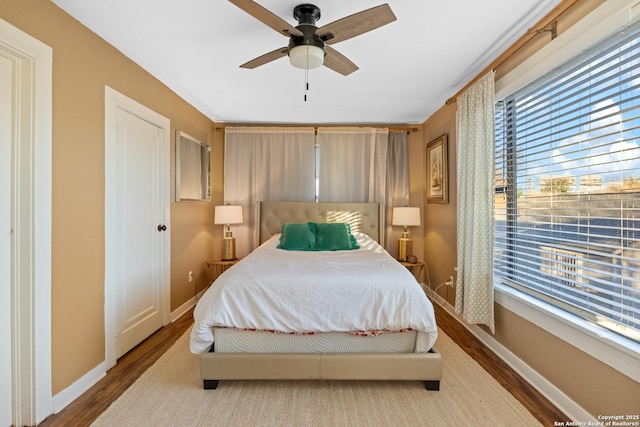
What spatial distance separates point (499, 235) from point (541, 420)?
1322mm

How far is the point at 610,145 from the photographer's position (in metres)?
1.56

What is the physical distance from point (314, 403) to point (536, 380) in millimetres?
1509

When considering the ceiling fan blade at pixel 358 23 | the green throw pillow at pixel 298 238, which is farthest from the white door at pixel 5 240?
the green throw pillow at pixel 298 238

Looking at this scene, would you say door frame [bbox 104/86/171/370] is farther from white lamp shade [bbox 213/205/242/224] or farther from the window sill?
the window sill

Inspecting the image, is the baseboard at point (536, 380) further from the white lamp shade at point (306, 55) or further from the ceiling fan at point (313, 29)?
the white lamp shade at point (306, 55)

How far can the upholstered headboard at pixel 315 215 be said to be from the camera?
13.5 feet

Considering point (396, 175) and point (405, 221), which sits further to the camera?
point (396, 175)

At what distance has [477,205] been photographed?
8.36ft

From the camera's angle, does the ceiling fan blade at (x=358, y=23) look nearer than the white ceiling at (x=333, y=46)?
Yes

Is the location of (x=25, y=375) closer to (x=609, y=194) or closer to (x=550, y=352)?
(x=550, y=352)

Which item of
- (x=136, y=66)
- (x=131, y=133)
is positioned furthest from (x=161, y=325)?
(x=136, y=66)

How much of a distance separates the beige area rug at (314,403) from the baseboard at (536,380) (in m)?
0.23

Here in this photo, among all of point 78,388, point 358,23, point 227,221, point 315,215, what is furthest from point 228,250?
point 358,23

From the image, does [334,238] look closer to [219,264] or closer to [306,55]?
[219,264]
